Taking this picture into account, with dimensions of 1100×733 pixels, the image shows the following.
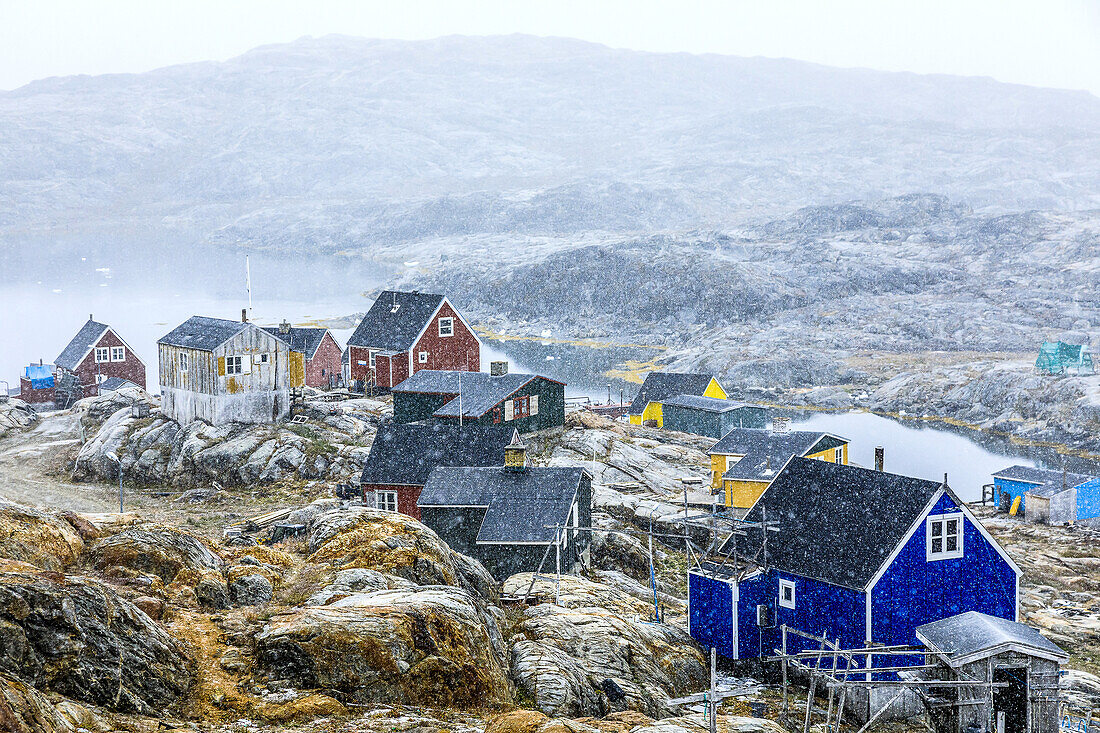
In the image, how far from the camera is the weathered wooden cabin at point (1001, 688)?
25.1 meters

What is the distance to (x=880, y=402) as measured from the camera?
329ft

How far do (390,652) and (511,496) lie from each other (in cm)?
1768

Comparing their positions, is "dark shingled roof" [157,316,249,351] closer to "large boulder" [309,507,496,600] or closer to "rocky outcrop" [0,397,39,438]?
"rocky outcrop" [0,397,39,438]

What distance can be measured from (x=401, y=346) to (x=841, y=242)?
128 metres

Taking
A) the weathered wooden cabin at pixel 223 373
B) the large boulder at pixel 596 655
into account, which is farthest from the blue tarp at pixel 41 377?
the large boulder at pixel 596 655

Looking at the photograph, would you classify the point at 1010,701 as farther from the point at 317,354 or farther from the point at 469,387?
the point at 317,354

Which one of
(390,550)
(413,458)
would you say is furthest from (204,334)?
(390,550)

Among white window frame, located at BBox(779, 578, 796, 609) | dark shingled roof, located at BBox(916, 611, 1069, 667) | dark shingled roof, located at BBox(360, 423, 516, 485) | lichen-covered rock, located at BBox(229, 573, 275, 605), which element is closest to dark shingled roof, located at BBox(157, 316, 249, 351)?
dark shingled roof, located at BBox(360, 423, 516, 485)

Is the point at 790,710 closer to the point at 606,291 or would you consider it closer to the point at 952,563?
the point at 952,563

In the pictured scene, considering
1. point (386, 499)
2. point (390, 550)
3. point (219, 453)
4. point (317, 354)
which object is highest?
point (317, 354)

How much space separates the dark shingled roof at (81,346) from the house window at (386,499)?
38.0 meters

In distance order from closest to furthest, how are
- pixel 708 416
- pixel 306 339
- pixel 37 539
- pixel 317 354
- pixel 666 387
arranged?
pixel 37 539 < pixel 708 416 < pixel 666 387 < pixel 317 354 < pixel 306 339

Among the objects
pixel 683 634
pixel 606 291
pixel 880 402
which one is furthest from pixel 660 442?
pixel 606 291

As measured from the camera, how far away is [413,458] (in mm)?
43000
